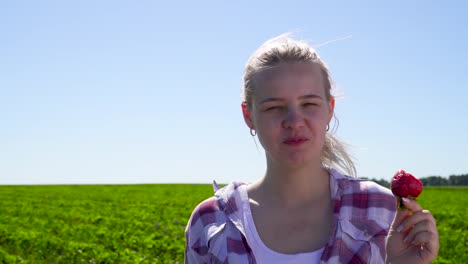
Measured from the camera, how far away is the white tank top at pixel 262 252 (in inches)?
70.6

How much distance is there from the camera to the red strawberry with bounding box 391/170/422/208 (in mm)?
1804

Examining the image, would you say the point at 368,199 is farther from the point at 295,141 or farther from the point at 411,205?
the point at 295,141

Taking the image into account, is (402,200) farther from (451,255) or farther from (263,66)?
(451,255)

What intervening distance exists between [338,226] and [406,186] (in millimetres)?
237

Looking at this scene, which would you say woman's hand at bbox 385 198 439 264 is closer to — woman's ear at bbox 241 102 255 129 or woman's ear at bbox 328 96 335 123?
woman's ear at bbox 328 96 335 123

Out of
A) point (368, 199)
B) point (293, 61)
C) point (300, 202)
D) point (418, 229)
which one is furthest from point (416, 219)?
point (293, 61)

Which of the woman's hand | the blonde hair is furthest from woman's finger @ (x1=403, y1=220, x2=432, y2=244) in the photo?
the blonde hair

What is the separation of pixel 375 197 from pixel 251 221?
40cm

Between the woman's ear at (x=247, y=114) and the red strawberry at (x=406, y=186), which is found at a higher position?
the woman's ear at (x=247, y=114)

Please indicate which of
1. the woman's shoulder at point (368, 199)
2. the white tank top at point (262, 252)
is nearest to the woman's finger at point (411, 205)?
the woman's shoulder at point (368, 199)

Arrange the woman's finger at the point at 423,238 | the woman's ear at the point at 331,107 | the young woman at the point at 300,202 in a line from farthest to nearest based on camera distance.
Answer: the woman's ear at the point at 331,107 → the young woman at the point at 300,202 → the woman's finger at the point at 423,238

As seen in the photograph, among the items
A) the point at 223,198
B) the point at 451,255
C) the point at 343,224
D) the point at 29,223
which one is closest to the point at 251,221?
the point at 223,198

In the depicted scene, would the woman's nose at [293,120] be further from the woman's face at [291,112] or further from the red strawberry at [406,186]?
the red strawberry at [406,186]

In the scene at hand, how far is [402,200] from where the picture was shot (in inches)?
70.6
